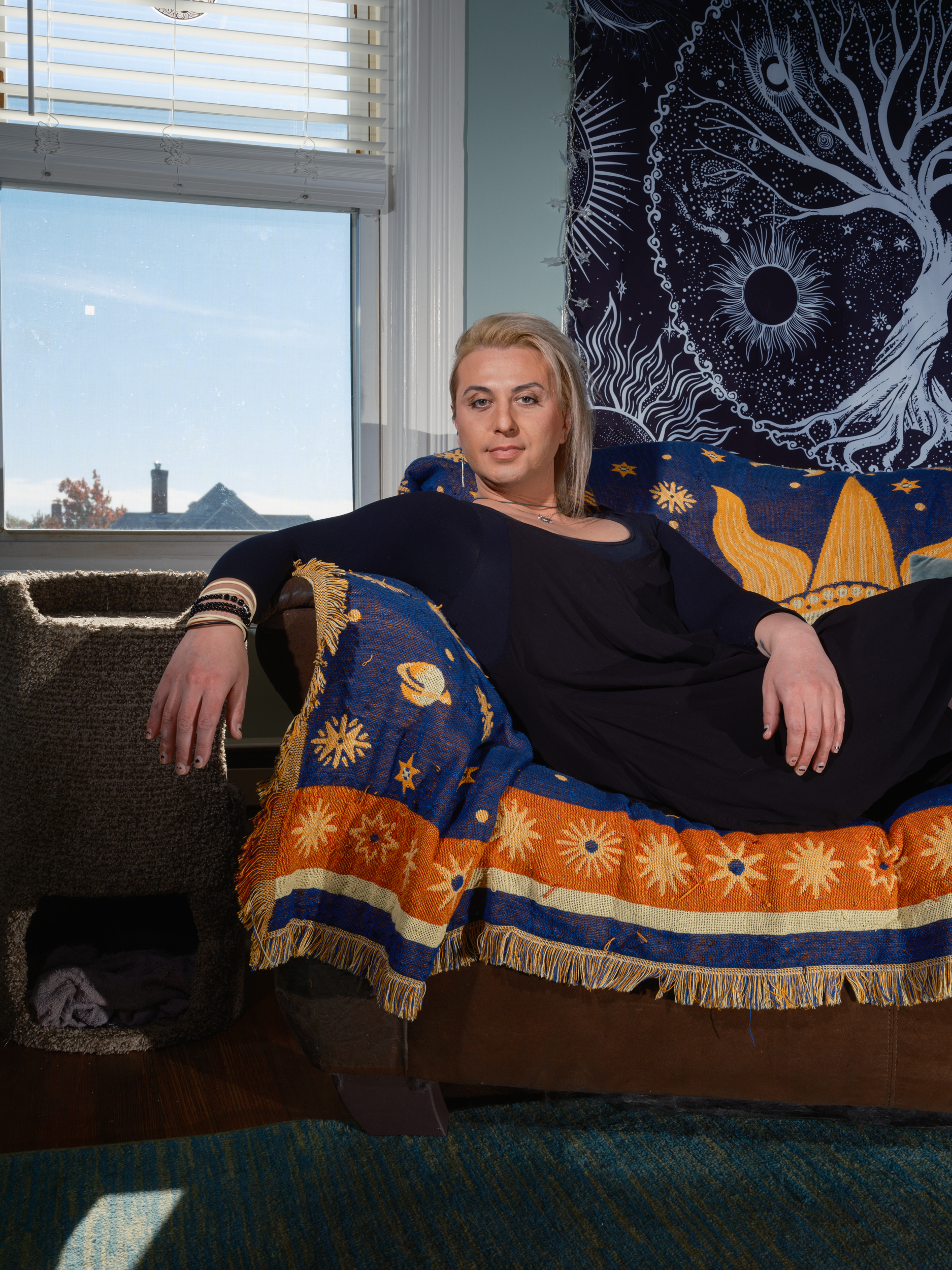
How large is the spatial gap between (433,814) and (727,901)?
358 mm

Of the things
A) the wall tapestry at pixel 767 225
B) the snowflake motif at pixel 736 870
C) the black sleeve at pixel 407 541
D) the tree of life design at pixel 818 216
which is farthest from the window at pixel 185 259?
the snowflake motif at pixel 736 870

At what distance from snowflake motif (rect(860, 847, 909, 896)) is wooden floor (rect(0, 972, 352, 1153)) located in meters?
0.80

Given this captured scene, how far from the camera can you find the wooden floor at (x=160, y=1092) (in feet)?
4.25

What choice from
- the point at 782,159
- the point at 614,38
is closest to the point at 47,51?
the point at 614,38

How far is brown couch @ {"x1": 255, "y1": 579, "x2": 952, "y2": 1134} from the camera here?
108 cm

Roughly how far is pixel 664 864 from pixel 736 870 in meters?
0.09

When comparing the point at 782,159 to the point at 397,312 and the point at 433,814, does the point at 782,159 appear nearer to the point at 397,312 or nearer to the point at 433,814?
the point at 397,312

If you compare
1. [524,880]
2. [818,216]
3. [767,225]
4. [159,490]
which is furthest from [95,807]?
[818,216]

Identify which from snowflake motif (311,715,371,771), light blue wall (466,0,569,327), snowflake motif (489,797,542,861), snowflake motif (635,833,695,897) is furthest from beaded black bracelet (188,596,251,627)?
light blue wall (466,0,569,327)

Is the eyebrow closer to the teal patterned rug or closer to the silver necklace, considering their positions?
the silver necklace

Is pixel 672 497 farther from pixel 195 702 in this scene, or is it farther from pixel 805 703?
pixel 195 702

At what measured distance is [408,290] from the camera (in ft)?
8.00

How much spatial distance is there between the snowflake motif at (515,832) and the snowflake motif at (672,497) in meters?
0.99

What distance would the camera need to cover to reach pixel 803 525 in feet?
6.27
